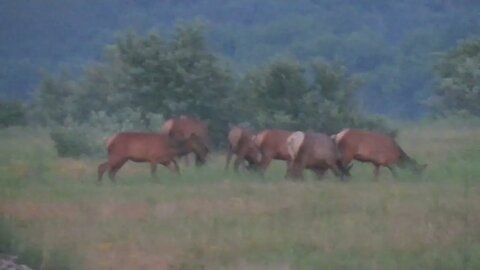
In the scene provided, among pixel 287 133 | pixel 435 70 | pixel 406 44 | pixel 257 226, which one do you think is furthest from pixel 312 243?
pixel 435 70

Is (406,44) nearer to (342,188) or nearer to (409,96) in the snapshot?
(409,96)

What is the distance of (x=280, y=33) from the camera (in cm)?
1570

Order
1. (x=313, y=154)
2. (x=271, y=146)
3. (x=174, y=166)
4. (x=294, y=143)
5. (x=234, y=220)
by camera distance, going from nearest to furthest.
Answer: (x=234, y=220) → (x=313, y=154) → (x=294, y=143) → (x=174, y=166) → (x=271, y=146)

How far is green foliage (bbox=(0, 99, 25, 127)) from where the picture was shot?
13.6m

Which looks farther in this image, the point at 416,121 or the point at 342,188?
the point at 416,121

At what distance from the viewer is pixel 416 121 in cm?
1636

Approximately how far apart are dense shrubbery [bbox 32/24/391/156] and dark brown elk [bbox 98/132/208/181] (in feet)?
6.16

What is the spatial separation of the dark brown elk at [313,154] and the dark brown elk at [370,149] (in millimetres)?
199

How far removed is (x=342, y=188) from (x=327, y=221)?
1876 millimetres

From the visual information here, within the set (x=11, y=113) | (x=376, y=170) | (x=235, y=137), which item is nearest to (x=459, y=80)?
(x=376, y=170)

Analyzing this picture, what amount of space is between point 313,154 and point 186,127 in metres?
2.34

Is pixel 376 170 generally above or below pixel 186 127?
below

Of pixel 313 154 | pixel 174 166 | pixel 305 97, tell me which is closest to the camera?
pixel 313 154

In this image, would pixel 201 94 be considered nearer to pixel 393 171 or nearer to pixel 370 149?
pixel 370 149
